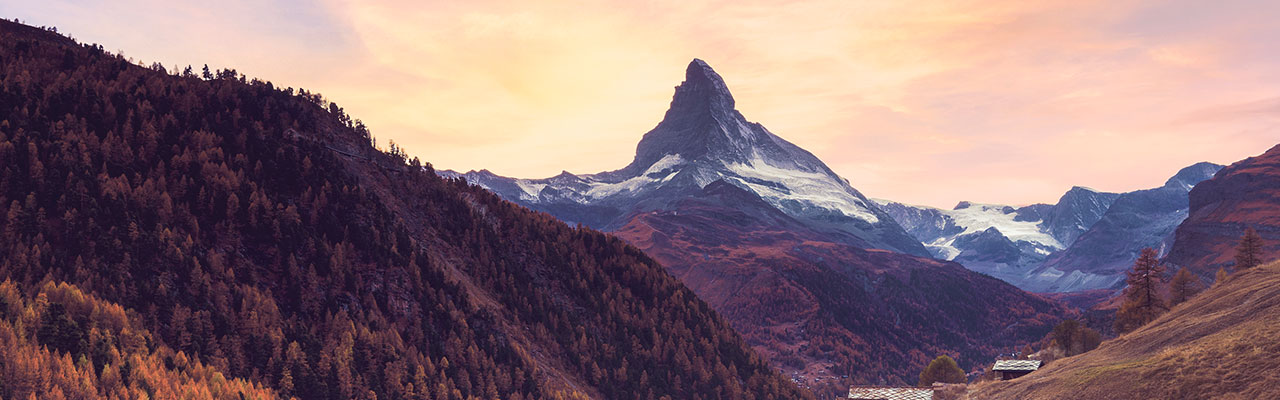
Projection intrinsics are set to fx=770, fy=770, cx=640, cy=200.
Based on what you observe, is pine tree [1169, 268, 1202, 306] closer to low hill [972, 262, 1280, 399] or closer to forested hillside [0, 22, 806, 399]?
low hill [972, 262, 1280, 399]

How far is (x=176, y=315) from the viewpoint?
117375mm

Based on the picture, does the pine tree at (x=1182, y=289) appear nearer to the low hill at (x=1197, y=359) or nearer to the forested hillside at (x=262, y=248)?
the low hill at (x=1197, y=359)

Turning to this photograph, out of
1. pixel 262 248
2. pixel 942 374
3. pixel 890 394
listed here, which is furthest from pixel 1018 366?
pixel 262 248

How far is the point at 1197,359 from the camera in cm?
6181

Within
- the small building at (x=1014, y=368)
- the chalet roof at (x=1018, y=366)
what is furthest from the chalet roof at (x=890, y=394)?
the chalet roof at (x=1018, y=366)

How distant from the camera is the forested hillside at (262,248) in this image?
120562mm

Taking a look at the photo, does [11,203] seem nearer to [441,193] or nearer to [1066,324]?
[441,193]

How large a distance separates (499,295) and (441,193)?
35.3 meters

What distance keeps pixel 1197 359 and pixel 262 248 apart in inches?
5552

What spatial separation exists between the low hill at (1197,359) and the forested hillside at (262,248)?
9694 cm

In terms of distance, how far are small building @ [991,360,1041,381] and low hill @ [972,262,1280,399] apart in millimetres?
14452

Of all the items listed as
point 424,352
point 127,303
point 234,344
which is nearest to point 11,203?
point 127,303

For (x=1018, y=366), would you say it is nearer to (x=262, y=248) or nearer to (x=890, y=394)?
(x=890, y=394)

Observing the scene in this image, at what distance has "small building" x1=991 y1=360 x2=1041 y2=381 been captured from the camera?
114938mm
